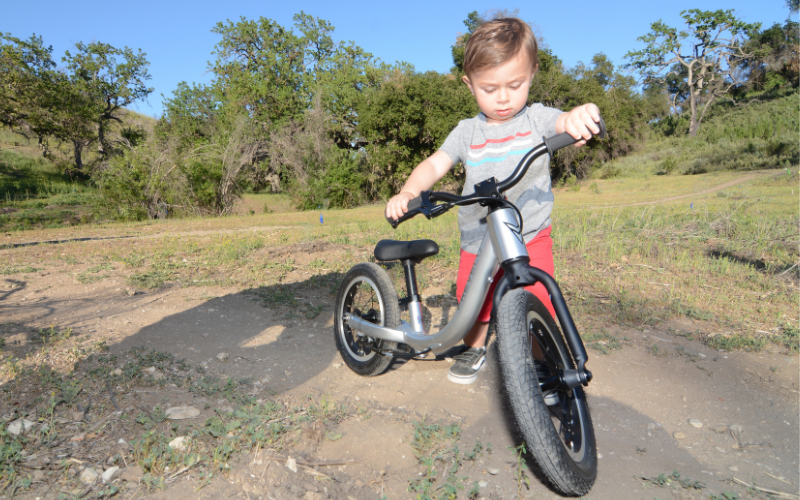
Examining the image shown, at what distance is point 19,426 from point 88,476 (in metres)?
0.52

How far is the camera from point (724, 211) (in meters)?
7.28

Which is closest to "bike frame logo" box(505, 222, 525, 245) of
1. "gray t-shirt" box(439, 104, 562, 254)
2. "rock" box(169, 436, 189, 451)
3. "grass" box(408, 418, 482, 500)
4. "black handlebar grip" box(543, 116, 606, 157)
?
"black handlebar grip" box(543, 116, 606, 157)

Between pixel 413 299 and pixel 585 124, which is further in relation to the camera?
pixel 413 299

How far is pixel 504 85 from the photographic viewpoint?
227 cm

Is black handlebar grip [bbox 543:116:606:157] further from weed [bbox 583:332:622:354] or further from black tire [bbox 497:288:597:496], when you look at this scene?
weed [bbox 583:332:622:354]

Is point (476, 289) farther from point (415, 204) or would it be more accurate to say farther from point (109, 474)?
point (109, 474)

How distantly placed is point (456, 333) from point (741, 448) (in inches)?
55.1

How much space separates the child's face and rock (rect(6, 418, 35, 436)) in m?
2.48

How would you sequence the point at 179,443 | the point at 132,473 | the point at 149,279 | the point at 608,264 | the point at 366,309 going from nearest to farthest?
1. the point at 132,473
2. the point at 179,443
3. the point at 366,309
4. the point at 149,279
5. the point at 608,264

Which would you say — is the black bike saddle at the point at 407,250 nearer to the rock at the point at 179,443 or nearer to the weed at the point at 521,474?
the weed at the point at 521,474

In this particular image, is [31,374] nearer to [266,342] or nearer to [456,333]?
[266,342]

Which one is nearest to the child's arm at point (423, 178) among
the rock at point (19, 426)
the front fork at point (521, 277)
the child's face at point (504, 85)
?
the child's face at point (504, 85)

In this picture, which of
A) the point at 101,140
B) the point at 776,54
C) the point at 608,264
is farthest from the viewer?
the point at 776,54

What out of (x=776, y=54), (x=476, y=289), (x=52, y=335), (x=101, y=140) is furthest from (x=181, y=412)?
(x=776, y=54)
